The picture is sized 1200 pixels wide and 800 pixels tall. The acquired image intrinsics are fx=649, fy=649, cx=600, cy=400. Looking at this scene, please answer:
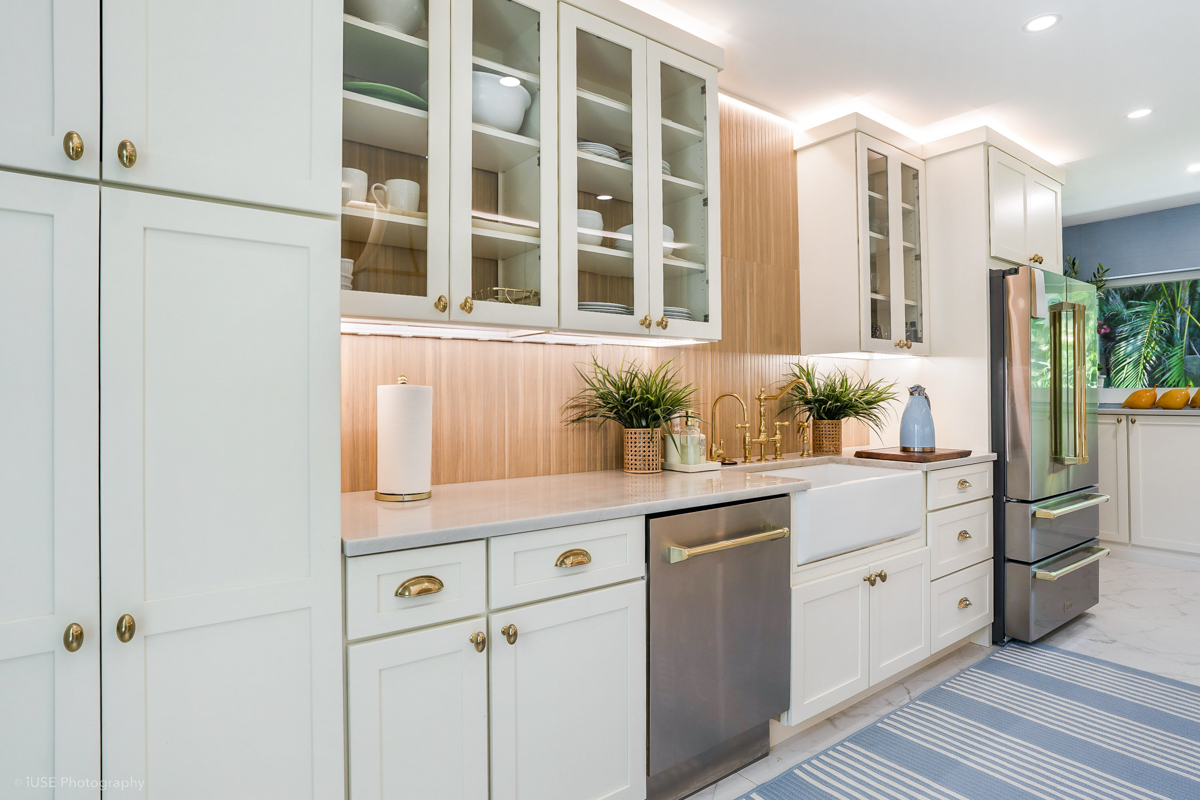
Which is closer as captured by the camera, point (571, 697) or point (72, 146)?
point (72, 146)

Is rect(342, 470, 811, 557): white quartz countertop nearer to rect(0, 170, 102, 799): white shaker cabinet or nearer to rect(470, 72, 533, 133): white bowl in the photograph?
rect(0, 170, 102, 799): white shaker cabinet

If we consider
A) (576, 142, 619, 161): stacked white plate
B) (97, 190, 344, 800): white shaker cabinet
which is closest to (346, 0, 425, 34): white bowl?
(576, 142, 619, 161): stacked white plate

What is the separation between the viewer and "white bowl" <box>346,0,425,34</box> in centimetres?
160

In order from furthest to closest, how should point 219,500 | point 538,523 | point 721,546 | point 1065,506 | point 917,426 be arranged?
point 1065,506 → point 917,426 → point 721,546 → point 538,523 → point 219,500

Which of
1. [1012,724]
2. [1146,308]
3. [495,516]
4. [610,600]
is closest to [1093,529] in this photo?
[1012,724]

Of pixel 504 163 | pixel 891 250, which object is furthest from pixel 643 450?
pixel 891 250

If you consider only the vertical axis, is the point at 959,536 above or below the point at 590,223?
below

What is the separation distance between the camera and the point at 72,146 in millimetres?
972

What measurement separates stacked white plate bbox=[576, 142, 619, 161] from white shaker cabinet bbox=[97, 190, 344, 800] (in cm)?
101

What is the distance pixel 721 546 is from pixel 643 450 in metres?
0.56

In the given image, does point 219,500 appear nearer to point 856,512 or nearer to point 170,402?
point 170,402

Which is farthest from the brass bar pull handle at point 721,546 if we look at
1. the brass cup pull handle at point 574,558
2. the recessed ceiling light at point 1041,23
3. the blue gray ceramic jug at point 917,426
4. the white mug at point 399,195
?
the recessed ceiling light at point 1041,23

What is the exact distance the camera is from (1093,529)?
3346mm

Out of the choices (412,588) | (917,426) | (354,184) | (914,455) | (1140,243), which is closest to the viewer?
(412,588)
